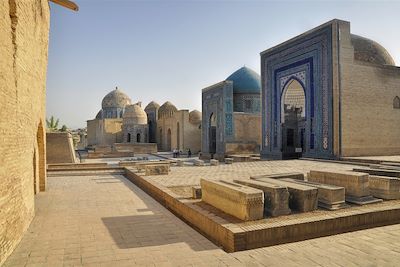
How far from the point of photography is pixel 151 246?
4188 mm

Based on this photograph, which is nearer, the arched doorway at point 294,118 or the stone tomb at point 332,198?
the stone tomb at point 332,198

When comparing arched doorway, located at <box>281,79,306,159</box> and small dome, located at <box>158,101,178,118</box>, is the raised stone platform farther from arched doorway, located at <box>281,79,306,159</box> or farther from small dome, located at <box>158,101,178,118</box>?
small dome, located at <box>158,101,178,118</box>

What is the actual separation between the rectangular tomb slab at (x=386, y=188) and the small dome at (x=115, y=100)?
1659 inches

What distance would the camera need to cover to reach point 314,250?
401 centimetres

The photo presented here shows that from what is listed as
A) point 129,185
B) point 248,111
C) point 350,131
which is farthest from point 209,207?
point 248,111

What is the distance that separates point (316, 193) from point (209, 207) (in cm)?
180

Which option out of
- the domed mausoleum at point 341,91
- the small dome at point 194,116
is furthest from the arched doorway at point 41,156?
the small dome at point 194,116

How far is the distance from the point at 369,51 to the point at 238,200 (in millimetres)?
16561

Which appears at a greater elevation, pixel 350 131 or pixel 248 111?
pixel 248 111

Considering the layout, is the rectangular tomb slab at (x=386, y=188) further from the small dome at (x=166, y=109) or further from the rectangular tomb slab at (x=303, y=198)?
the small dome at (x=166, y=109)

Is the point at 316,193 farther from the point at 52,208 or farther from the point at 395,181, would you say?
the point at 52,208

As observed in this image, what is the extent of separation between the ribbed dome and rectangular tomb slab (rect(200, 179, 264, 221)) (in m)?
15.3

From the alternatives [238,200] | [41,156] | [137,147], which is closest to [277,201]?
[238,200]

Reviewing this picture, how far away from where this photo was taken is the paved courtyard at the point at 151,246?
3682mm
